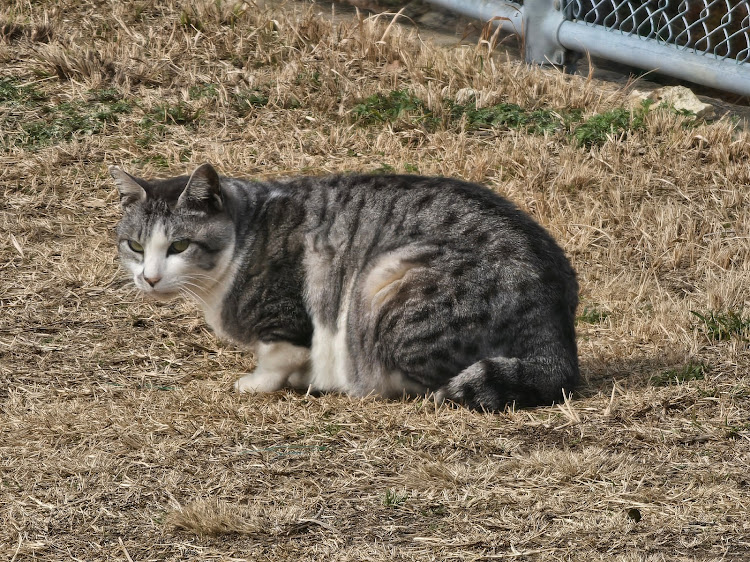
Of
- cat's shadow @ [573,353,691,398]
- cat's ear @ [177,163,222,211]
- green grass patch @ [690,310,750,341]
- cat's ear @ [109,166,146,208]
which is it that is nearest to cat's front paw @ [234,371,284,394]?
cat's ear @ [177,163,222,211]

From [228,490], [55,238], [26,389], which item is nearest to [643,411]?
[228,490]

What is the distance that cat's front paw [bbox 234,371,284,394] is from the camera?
13.5 feet

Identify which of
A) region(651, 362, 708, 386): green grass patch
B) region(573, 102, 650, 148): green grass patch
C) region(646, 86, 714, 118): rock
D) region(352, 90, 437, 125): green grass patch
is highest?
region(646, 86, 714, 118): rock

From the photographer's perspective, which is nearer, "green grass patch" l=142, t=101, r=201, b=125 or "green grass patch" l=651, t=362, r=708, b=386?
"green grass patch" l=651, t=362, r=708, b=386

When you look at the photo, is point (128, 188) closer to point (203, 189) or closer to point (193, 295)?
point (203, 189)

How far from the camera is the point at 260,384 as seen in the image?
13.5 feet

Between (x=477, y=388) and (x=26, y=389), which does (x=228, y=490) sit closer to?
(x=477, y=388)

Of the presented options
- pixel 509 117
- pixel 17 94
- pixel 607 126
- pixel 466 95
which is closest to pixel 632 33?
pixel 607 126

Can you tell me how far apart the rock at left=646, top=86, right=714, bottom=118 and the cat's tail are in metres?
3.39

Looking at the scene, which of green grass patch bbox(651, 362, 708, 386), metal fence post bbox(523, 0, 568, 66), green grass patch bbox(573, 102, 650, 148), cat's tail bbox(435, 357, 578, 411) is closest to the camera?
cat's tail bbox(435, 357, 578, 411)

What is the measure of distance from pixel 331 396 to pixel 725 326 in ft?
5.80

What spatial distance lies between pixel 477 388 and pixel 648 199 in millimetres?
2596

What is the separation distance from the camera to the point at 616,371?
418 cm

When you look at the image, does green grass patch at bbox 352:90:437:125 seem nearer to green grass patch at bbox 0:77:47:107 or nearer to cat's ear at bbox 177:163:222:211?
green grass patch at bbox 0:77:47:107
